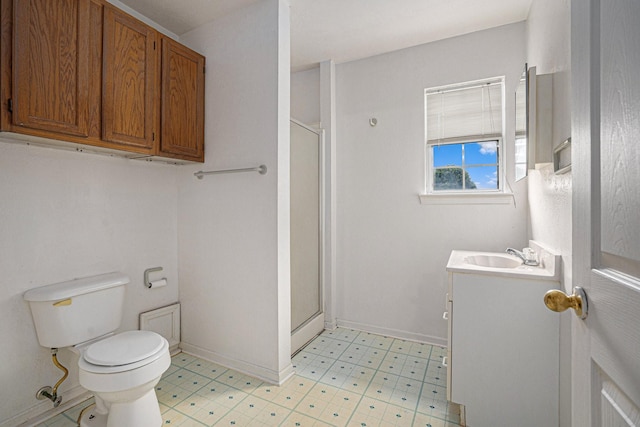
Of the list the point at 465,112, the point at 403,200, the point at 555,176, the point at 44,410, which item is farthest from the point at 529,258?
the point at 44,410

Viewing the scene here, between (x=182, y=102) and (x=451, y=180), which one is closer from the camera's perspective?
(x=182, y=102)

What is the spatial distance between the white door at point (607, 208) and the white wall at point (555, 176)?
0.77m

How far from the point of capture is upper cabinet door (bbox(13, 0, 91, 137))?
1.35 meters

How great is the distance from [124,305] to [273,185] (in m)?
1.30

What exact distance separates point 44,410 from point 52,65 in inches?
71.4

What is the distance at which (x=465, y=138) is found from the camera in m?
2.46

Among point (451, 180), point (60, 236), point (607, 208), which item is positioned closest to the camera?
point (607, 208)

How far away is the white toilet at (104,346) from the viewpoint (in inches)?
54.6

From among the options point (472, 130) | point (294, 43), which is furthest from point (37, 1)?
point (472, 130)

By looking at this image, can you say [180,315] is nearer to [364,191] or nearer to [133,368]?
[133,368]

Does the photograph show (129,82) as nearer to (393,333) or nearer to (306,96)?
(306,96)

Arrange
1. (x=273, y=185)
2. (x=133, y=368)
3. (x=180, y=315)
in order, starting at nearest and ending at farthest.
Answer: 1. (x=133, y=368)
2. (x=273, y=185)
3. (x=180, y=315)

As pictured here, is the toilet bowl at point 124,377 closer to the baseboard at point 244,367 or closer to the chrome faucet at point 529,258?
the baseboard at point 244,367

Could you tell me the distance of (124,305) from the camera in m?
2.04
